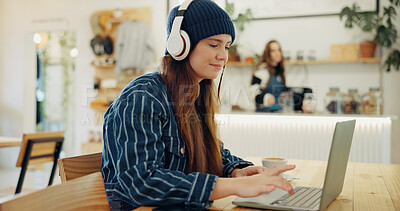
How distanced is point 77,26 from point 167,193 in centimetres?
485

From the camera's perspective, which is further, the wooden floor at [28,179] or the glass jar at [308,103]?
the wooden floor at [28,179]

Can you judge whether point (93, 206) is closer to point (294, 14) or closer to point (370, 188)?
point (370, 188)

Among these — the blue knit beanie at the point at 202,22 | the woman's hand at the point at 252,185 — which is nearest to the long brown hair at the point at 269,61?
the blue knit beanie at the point at 202,22

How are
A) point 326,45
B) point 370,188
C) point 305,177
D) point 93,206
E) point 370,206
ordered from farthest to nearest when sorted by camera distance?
point 326,45 < point 305,177 < point 370,188 < point 370,206 < point 93,206

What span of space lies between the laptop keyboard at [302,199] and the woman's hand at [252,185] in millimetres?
76

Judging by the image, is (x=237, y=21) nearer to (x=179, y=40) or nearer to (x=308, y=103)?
(x=308, y=103)

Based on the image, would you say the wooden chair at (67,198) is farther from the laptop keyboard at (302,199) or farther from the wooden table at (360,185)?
the laptop keyboard at (302,199)

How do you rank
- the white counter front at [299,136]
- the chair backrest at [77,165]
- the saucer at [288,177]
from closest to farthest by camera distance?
1. the chair backrest at [77,165]
2. the saucer at [288,177]
3. the white counter front at [299,136]

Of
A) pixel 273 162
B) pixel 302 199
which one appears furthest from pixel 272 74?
pixel 302 199

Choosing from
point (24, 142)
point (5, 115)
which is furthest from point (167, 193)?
point (5, 115)

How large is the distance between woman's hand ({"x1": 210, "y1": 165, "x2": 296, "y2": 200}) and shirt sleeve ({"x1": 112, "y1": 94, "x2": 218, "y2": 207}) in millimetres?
26

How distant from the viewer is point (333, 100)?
13.8 feet

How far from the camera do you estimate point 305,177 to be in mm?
1541

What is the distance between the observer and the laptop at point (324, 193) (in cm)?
92
